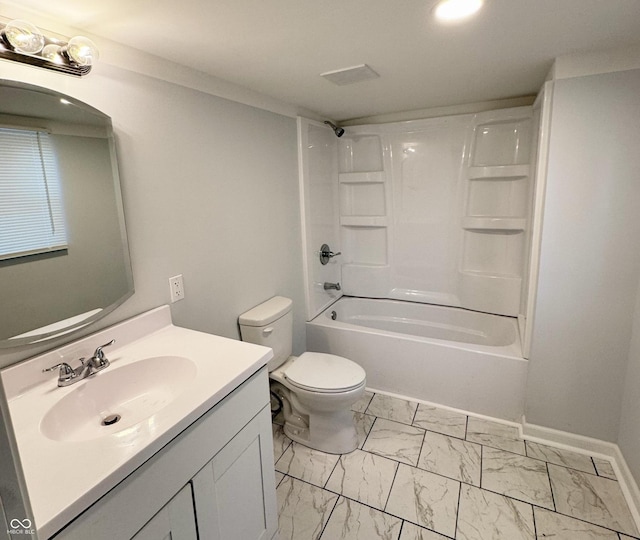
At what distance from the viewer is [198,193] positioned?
177 cm

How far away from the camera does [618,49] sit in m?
1.62

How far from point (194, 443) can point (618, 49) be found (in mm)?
2343

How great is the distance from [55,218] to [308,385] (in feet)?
4.51

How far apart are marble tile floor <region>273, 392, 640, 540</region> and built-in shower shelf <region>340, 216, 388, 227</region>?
163 cm

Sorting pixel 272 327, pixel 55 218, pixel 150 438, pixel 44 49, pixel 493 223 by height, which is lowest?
pixel 272 327

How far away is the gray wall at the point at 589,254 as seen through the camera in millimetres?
1687

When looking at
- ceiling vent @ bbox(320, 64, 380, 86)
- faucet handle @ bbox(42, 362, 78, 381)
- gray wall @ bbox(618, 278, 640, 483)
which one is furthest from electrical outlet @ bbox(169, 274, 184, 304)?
gray wall @ bbox(618, 278, 640, 483)

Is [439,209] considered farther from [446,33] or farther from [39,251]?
[39,251]

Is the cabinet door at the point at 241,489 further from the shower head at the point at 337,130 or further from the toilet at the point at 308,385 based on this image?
the shower head at the point at 337,130

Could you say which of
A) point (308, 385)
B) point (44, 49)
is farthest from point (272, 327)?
point (44, 49)

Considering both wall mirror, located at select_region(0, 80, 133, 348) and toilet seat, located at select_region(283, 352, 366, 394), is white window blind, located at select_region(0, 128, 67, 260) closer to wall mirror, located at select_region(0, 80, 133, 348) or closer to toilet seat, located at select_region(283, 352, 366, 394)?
wall mirror, located at select_region(0, 80, 133, 348)

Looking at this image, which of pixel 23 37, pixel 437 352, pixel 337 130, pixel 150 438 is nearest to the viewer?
pixel 150 438

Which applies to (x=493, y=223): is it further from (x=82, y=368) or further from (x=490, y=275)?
(x=82, y=368)

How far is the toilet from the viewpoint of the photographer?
6.42 ft
